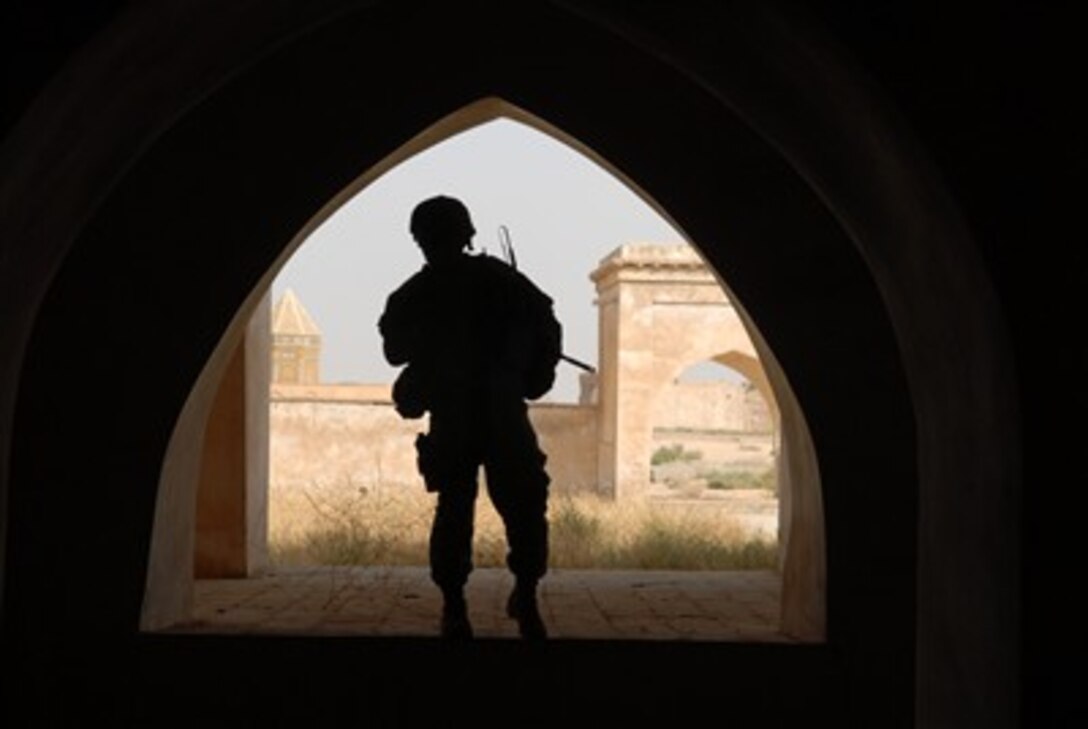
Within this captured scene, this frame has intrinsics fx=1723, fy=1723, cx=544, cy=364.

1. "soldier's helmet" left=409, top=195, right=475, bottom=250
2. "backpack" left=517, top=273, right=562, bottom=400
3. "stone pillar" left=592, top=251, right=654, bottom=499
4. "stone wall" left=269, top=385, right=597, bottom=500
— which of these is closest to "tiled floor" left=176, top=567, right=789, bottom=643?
"backpack" left=517, top=273, right=562, bottom=400

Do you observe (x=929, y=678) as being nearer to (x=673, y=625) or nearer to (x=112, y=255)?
(x=673, y=625)

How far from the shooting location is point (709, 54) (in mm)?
5000

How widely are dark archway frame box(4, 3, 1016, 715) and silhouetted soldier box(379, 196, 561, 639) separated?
1033mm

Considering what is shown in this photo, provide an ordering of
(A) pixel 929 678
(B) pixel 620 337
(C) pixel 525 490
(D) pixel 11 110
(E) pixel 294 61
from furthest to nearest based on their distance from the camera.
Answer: (B) pixel 620 337, (E) pixel 294 61, (C) pixel 525 490, (A) pixel 929 678, (D) pixel 11 110

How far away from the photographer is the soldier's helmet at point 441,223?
6.84 metres

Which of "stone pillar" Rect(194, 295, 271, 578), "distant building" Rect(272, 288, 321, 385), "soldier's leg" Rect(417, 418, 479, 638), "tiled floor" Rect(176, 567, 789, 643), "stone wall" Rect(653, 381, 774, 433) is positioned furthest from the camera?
"stone wall" Rect(653, 381, 774, 433)

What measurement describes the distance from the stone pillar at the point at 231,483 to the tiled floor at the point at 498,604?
0.73 ft

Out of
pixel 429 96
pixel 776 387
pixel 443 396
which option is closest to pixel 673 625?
pixel 776 387

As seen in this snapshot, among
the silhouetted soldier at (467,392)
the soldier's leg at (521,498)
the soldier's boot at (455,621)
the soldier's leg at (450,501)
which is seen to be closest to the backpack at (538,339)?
the silhouetted soldier at (467,392)

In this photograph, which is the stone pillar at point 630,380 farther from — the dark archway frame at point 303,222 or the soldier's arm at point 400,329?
the soldier's arm at point 400,329

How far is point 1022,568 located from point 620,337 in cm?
1683

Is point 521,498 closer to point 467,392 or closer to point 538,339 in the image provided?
point 467,392

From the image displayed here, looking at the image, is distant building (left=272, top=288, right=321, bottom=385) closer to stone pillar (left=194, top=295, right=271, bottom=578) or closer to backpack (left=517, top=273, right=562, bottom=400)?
stone pillar (left=194, top=295, right=271, bottom=578)

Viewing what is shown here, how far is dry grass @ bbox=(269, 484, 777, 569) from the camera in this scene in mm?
12094
